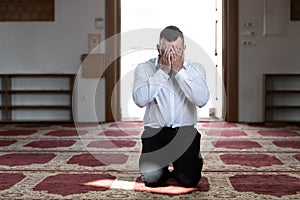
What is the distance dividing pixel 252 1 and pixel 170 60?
477 centimetres

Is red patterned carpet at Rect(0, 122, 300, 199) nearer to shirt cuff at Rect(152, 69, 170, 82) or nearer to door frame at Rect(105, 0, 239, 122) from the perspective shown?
shirt cuff at Rect(152, 69, 170, 82)

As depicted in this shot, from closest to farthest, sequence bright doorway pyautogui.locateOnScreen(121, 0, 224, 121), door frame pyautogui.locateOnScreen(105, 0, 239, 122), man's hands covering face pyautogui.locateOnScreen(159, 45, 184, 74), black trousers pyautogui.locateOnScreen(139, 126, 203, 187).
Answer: man's hands covering face pyautogui.locateOnScreen(159, 45, 184, 74) < black trousers pyautogui.locateOnScreen(139, 126, 203, 187) < door frame pyautogui.locateOnScreen(105, 0, 239, 122) < bright doorway pyautogui.locateOnScreen(121, 0, 224, 121)

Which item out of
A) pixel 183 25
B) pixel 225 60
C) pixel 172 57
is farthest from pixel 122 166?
pixel 183 25

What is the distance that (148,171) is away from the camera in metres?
2.67

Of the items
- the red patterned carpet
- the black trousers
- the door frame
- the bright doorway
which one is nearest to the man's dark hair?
the black trousers

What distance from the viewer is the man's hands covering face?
251cm

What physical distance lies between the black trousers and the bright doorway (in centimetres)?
482

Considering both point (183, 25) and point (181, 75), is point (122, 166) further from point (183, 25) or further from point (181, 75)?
point (183, 25)

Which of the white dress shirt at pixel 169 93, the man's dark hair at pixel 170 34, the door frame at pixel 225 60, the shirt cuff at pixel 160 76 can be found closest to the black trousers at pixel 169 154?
the white dress shirt at pixel 169 93

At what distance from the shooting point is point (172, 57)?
2518mm

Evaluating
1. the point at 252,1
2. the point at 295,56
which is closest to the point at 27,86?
the point at 252,1

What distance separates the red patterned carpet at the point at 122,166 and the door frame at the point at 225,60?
125cm

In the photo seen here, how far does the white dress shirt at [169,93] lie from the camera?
8.50 feet

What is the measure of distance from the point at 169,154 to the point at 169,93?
1.20 ft
